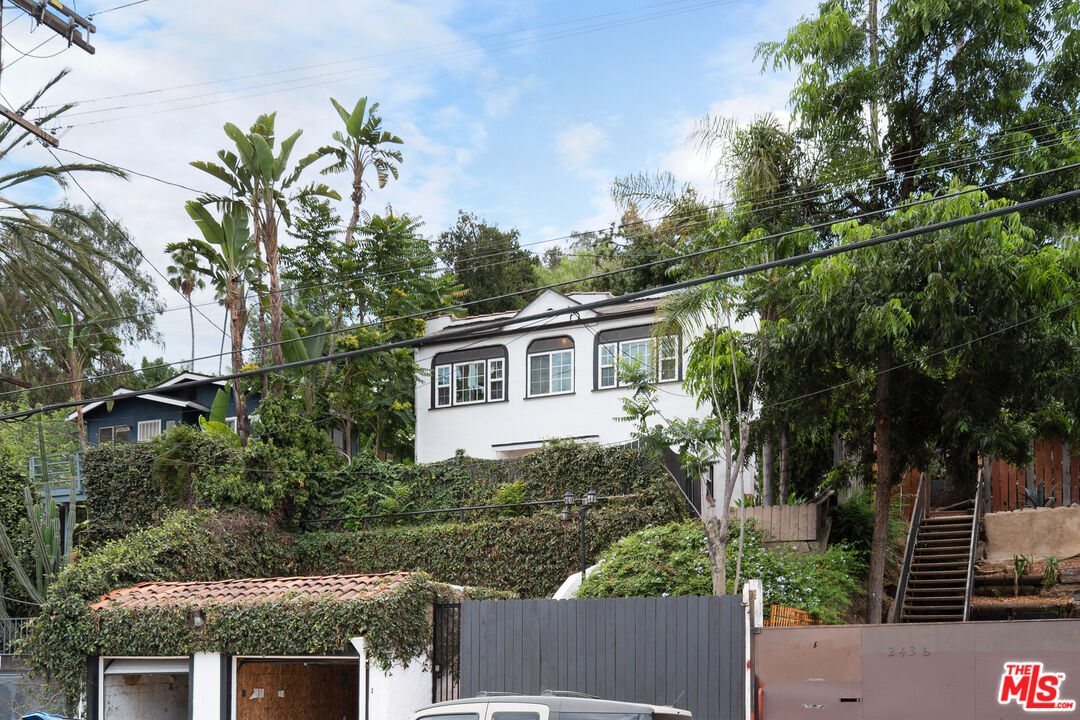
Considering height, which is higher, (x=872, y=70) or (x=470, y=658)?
(x=872, y=70)

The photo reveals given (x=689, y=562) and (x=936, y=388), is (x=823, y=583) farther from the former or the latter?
(x=936, y=388)

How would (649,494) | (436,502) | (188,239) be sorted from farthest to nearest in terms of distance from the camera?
1. (188,239)
2. (436,502)
3. (649,494)

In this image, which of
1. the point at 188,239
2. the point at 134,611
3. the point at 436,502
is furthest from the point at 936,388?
the point at 188,239

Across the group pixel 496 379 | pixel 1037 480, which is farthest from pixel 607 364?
pixel 1037 480

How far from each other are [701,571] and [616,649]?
466 centimetres

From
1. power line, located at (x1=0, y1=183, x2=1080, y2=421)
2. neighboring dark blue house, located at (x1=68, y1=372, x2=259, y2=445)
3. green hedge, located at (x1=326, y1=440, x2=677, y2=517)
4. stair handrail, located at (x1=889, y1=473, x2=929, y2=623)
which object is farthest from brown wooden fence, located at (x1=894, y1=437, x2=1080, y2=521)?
neighboring dark blue house, located at (x1=68, y1=372, x2=259, y2=445)

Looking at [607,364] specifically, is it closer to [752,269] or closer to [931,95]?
[931,95]

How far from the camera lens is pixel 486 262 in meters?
48.2

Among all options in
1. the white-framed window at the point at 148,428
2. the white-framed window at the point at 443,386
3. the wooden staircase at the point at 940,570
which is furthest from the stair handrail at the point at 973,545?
the white-framed window at the point at 148,428

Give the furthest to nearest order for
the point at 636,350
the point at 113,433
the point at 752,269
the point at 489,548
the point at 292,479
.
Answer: the point at 113,433, the point at 636,350, the point at 292,479, the point at 489,548, the point at 752,269

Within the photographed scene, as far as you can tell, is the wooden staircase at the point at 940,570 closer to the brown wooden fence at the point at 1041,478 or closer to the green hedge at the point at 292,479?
the brown wooden fence at the point at 1041,478

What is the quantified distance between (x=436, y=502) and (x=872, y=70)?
1370 cm

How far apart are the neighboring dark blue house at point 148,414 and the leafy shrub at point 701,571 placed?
2413cm

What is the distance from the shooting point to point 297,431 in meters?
26.9
